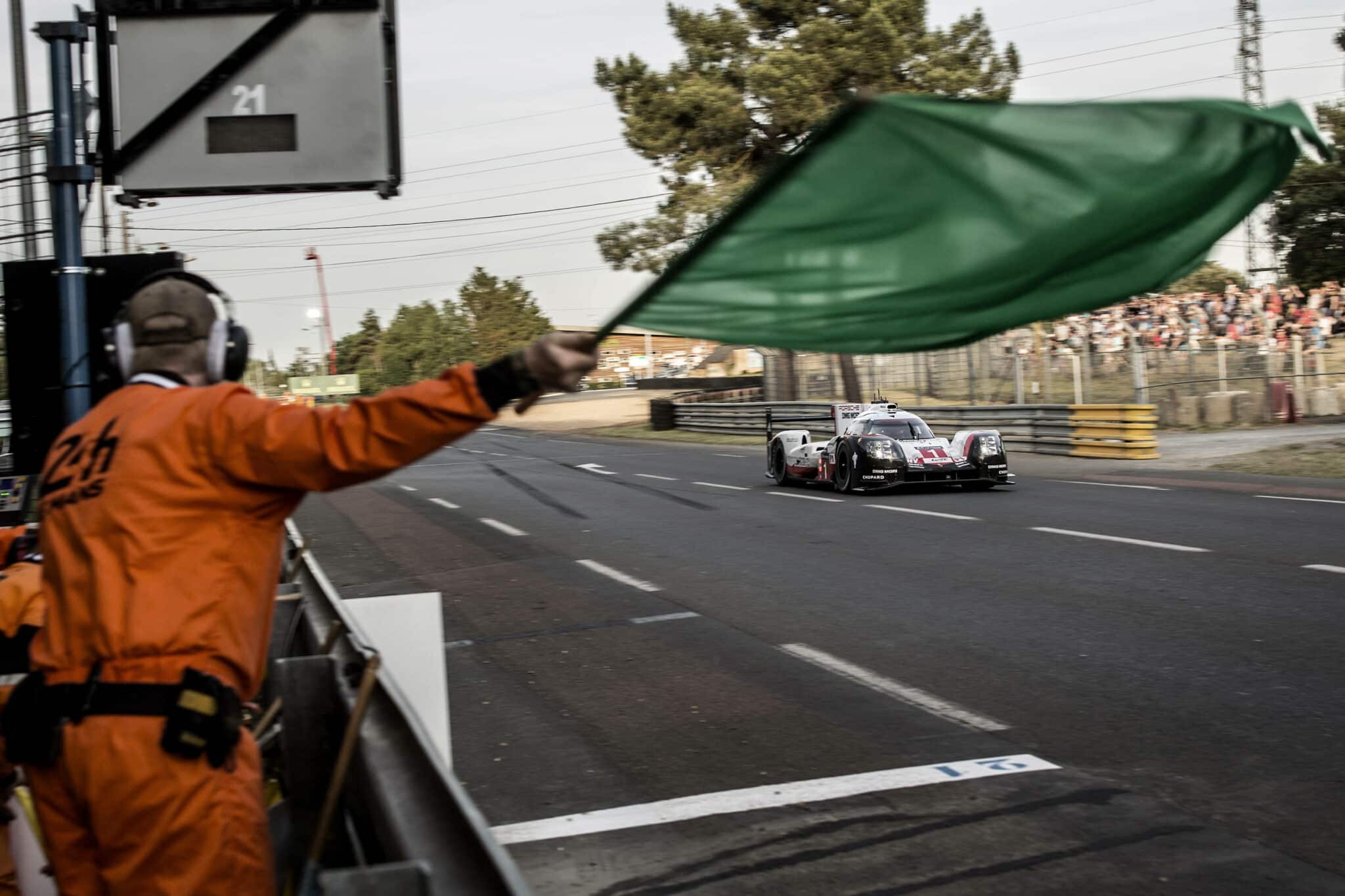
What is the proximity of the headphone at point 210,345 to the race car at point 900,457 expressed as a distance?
1550 cm

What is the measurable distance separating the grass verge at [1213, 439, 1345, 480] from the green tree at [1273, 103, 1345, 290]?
297 inches

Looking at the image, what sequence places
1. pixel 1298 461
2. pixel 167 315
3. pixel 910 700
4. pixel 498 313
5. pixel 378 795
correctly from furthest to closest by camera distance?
pixel 498 313 < pixel 1298 461 < pixel 910 700 < pixel 167 315 < pixel 378 795

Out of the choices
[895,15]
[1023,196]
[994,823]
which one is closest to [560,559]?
[994,823]

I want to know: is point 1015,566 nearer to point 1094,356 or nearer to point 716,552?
point 716,552

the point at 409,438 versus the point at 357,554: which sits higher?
the point at 409,438

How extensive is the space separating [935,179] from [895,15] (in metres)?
37.0

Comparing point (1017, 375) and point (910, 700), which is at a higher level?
point (1017, 375)

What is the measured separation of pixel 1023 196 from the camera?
2691 mm

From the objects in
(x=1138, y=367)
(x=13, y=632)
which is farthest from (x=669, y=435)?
(x=13, y=632)

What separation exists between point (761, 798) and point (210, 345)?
3065 millimetres

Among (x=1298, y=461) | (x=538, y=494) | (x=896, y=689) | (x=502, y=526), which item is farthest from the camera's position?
(x=538, y=494)

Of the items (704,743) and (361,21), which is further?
(361,21)

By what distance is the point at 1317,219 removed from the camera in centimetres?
2834

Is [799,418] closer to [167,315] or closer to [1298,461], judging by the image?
[1298,461]
